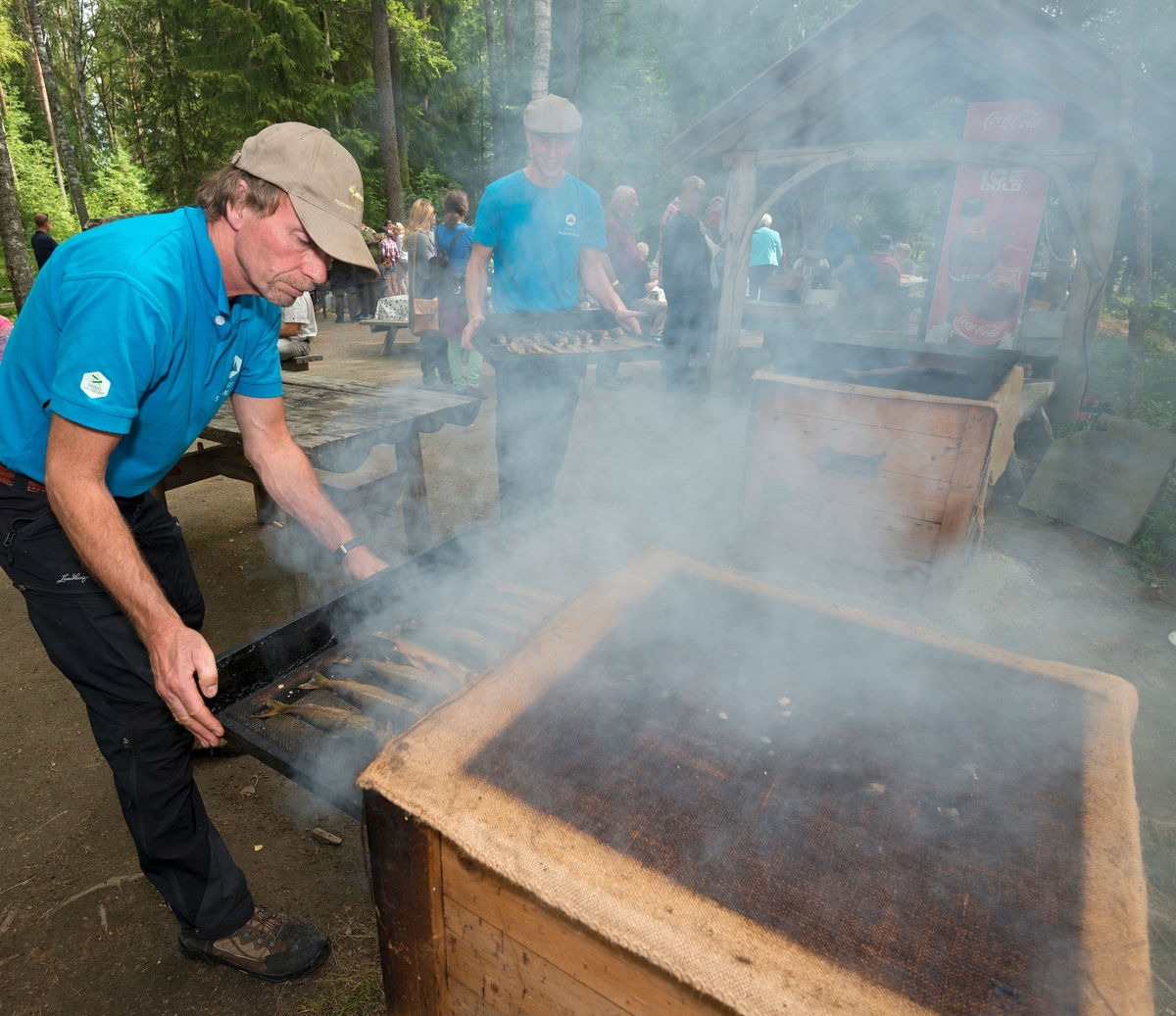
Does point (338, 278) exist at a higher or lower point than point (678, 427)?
higher

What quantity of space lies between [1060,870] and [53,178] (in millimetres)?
30288

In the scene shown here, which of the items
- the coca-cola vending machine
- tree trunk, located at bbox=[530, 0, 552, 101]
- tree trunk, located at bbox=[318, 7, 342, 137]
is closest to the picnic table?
the coca-cola vending machine

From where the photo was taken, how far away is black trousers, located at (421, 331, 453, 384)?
7676 millimetres

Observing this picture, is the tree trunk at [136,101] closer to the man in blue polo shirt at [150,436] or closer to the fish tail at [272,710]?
the man in blue polo shirt at [150,436]

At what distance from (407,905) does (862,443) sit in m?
2.75

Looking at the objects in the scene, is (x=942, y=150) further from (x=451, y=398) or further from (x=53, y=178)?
(x=53, y=178)

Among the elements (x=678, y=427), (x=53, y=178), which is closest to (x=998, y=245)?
(x=678, y=427)

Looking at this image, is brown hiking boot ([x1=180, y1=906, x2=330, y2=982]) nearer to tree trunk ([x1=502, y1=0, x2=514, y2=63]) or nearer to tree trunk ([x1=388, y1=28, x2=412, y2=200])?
tree trunk ([x1=388, y1=28, x2=412, y2=200])

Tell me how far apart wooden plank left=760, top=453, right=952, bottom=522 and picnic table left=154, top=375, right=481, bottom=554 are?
171 centimetres

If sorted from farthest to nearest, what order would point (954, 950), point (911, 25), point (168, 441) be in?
point (911, 25) < point (168, 441) < point (954, 950)

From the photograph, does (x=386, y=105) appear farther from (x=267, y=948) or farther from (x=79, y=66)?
(x=79, y=66)

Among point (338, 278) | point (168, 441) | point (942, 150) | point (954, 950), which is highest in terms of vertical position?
point (942, 150)

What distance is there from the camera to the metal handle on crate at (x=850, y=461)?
3.12 metres

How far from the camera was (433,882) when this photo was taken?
118 cm
